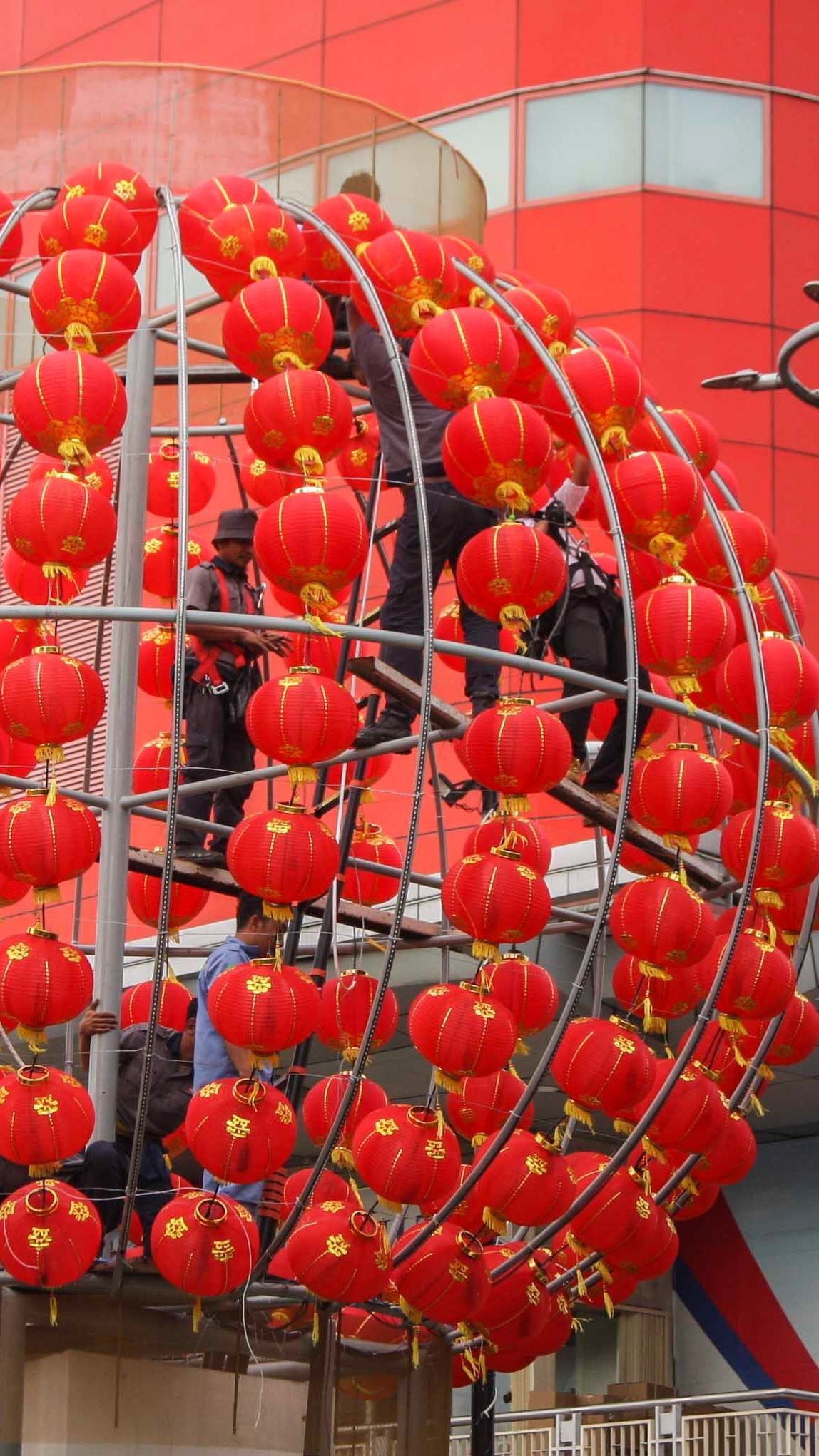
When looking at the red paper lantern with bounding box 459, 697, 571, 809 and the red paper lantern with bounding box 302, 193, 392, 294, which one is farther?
the red paper lantern with bounding box 302, 193, 392, 294

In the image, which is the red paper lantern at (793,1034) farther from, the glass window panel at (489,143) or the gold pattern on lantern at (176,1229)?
the glass window panel at (489,143)

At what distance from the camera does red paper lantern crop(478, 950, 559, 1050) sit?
39.9ft

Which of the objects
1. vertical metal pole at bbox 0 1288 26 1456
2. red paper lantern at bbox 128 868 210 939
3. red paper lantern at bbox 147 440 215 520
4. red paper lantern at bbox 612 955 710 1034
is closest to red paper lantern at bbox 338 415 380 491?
red paper lantern at bbox 147 440 215 520

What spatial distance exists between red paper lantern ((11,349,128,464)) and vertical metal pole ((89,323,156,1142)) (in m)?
1.34

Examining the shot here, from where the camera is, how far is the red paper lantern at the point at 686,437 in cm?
1380

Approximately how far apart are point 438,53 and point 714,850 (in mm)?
10234

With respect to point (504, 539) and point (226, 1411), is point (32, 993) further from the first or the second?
point (504, 539)

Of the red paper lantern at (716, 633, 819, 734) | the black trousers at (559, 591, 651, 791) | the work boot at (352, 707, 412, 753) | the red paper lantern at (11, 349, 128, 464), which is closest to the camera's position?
the red paper lantern at (11, 349, 128, 464)

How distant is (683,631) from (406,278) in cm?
243

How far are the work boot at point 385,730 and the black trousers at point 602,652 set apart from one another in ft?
4.58

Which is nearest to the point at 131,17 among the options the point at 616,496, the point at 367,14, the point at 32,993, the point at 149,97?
the point at 367,14

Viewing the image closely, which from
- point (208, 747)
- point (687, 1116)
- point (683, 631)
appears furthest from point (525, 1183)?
point (208, 747)

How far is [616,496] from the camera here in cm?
1258

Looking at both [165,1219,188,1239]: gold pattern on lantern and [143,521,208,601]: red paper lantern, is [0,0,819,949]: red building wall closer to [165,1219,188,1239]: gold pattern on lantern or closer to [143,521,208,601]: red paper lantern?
[143,521,208,601]: red paper lantern
